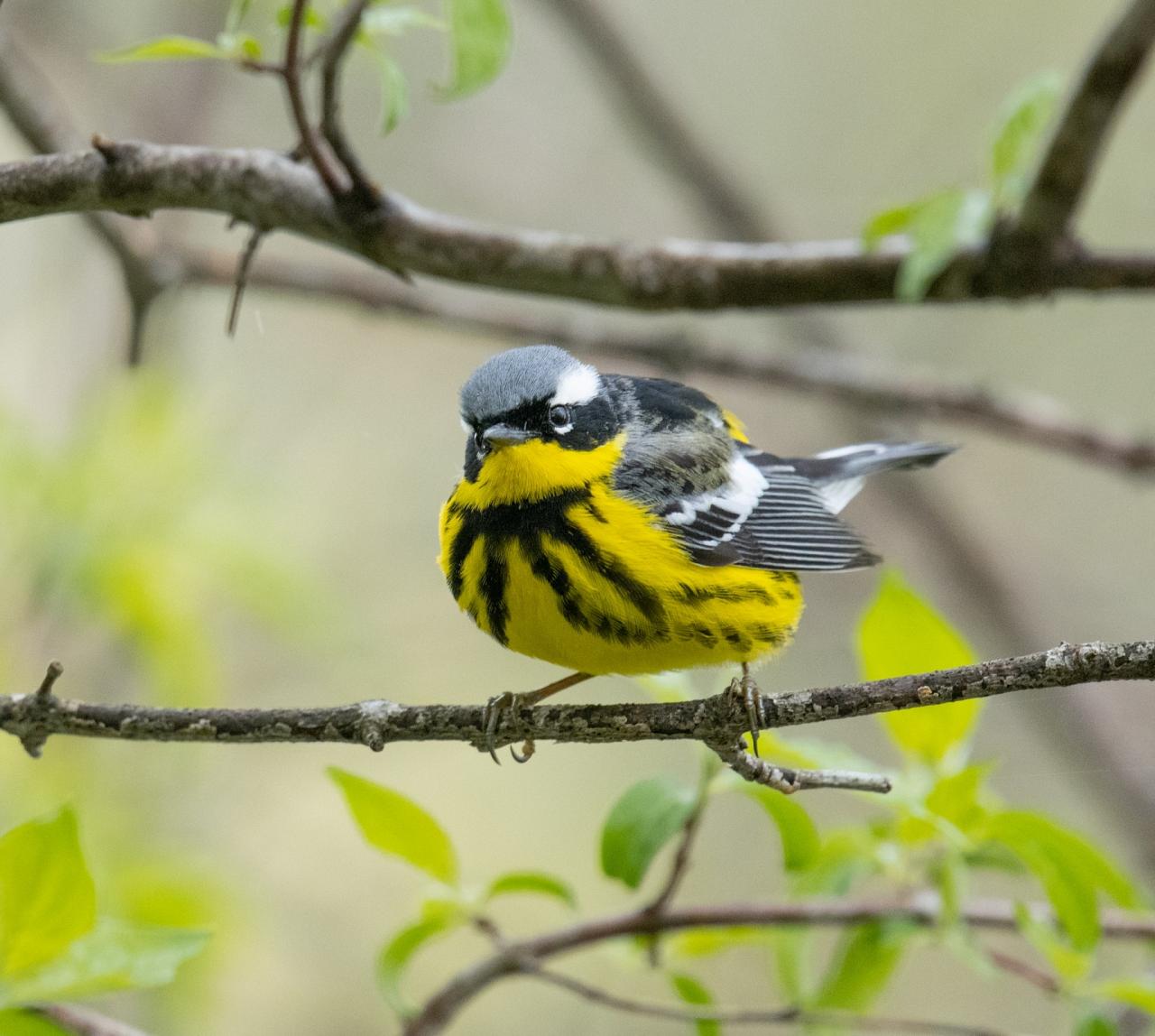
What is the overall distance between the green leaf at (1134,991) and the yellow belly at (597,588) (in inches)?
35.5

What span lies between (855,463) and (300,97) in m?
2.05

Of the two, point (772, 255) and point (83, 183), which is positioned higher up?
point (83, 183)

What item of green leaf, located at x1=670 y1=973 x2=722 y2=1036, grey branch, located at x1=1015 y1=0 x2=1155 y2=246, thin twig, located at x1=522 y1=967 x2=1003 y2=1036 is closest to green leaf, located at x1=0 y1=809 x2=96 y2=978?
thin twig, located at x1=522 y1=967 x2=1003 y2=1036

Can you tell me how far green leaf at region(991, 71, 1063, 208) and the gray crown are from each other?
948mm

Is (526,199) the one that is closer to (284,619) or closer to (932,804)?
(284,619)

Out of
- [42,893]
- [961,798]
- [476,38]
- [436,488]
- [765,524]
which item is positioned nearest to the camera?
[42,893]

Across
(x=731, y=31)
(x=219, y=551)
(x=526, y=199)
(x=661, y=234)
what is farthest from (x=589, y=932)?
(x=731, y=31)

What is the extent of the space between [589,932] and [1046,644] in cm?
266

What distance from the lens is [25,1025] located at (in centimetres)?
165

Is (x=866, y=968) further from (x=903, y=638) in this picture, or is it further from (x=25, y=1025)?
(x=25, y=1025)

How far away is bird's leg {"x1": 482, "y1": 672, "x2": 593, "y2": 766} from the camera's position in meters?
1.87

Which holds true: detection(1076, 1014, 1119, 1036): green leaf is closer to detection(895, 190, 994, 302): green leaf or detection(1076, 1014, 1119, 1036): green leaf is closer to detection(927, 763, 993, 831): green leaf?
detection(927, 763, 993, 831): green leaf

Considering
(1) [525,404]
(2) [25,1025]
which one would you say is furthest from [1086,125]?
(2) [25,1025]

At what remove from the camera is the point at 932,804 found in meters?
2.00
